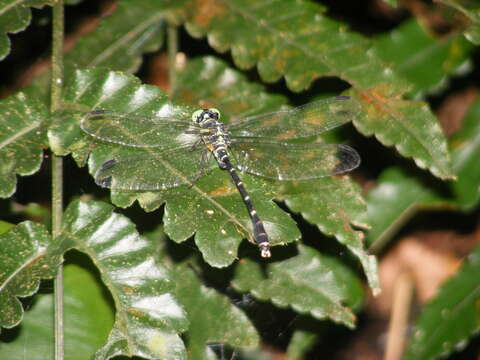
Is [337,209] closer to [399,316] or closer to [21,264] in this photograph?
Answer: [21,264]

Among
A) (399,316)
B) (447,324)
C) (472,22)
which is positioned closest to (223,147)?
(472,22)

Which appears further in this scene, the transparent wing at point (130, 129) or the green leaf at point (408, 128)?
the green leaf at point (408, 128)

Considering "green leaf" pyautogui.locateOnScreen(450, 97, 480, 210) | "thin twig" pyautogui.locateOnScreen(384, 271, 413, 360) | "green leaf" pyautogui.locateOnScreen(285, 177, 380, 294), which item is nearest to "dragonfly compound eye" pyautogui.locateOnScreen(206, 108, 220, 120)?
"green leaf" pyautogui.locateOnScreen(285, 177, 380, 294)

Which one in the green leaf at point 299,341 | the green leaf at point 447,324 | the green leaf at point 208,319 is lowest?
the green leaf at point 447,324

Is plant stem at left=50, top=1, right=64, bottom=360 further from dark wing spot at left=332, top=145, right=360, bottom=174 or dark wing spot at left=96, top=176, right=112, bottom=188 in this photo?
dark wing spot at left=332, top=145, right=360, bottom=174

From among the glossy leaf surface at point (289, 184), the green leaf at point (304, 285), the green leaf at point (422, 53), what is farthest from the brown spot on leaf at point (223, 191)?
the green leaf at point (422, 53)

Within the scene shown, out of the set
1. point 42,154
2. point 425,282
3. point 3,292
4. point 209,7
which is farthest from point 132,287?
point 425,282

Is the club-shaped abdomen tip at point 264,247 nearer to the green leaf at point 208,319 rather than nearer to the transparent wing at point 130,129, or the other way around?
the green leaf at point 208,319
